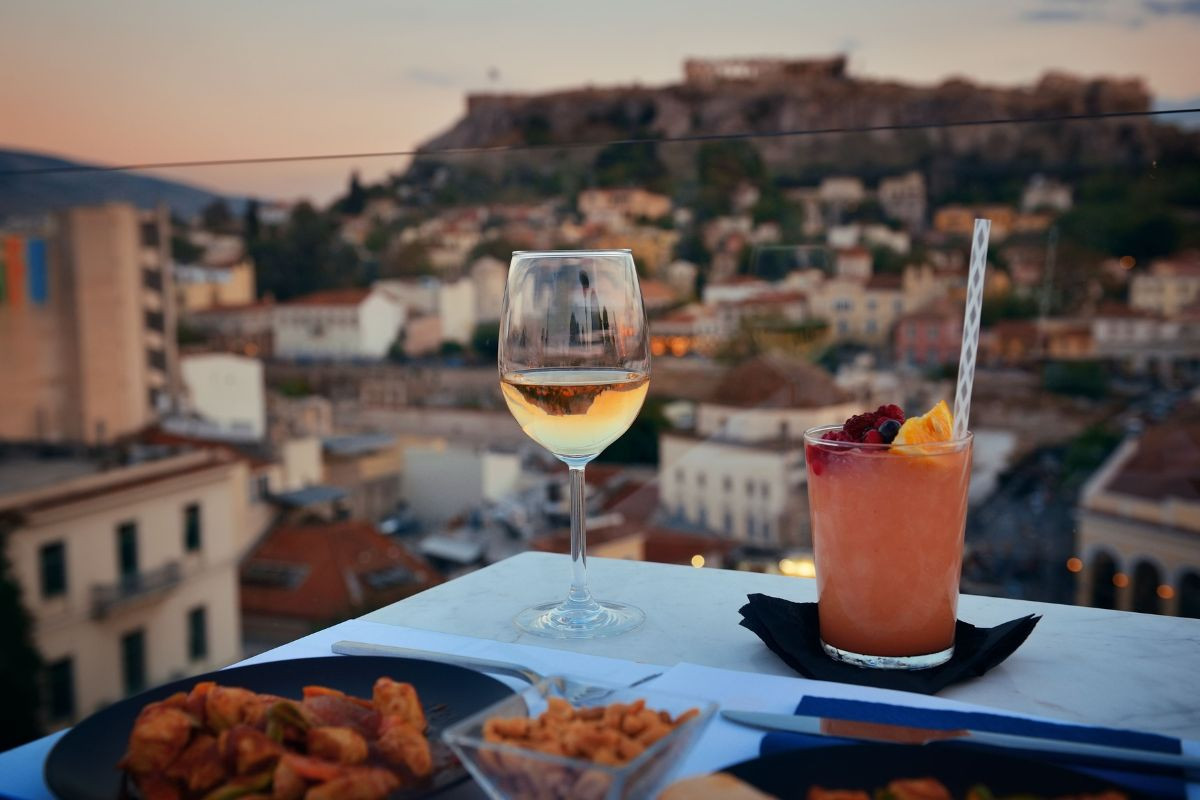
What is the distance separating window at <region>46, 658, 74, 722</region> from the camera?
15859 millimetres

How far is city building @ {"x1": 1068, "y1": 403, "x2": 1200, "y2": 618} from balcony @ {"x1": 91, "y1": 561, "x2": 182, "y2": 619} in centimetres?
1407

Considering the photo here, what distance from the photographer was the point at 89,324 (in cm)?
1970

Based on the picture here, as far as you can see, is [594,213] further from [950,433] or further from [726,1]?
[950,433]

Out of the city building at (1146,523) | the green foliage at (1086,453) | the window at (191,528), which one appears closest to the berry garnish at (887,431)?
the city building at (1146,523)

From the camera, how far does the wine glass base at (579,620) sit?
68cm

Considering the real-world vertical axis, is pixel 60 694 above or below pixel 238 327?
below

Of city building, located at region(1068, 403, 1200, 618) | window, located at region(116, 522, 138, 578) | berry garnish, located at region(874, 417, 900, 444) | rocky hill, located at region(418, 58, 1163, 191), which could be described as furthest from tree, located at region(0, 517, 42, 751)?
Result: berry garnish, located at region(874, 417, 900, 444)

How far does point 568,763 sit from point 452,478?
21397 millimetres

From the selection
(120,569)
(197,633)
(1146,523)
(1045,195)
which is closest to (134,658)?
(197,633)

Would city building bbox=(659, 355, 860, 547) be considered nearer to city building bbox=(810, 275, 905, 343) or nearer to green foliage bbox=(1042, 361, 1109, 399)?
city building bbox=(810, 275, 905, 343)

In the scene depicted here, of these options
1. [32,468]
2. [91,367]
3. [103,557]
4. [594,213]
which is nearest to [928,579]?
[594,213]

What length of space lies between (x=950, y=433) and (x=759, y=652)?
0.57 ft

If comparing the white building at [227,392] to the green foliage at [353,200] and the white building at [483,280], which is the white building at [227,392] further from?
the white building at [483,280]

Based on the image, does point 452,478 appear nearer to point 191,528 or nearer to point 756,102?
point 191,528
